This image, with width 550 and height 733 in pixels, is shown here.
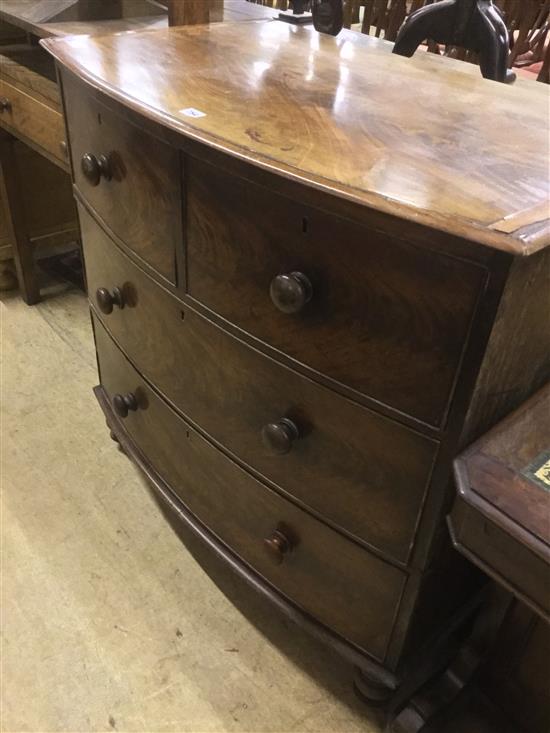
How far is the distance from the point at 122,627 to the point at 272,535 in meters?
0.43

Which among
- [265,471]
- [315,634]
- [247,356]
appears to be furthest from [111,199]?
[315,634]

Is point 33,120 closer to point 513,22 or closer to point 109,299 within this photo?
point 109,299

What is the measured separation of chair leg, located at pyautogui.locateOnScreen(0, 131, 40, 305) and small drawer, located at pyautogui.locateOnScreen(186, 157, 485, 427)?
1214 millimetres

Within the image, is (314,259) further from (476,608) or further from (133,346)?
(476,608)

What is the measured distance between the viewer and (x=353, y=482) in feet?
2.60

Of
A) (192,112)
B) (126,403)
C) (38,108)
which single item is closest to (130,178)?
(192,112)

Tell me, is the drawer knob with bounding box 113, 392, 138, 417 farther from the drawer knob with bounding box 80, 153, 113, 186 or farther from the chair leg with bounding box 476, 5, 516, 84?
the chair leg with bounding box 476, 5, 516, 84

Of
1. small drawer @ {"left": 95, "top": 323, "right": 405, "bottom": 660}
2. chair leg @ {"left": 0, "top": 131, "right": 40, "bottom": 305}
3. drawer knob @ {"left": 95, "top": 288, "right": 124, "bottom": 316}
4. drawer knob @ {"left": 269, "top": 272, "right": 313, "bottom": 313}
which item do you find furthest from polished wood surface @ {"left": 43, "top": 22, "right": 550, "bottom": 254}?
chair leg @ {"left": 0, "top": 131, "right": 40, "bottom": 305}

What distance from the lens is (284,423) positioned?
81 centimetres

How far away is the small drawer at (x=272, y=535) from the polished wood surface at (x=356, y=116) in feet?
1.56

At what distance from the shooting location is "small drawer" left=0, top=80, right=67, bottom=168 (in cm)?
138

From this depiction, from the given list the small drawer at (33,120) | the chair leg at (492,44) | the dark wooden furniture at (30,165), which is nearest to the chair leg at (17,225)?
the dark wooden furniture at (30,165)

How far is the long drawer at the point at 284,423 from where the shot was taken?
2.42 ft

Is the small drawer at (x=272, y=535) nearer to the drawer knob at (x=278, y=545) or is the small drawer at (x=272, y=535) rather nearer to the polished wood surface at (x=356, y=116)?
the drawer knob at (x=278, y=545)
